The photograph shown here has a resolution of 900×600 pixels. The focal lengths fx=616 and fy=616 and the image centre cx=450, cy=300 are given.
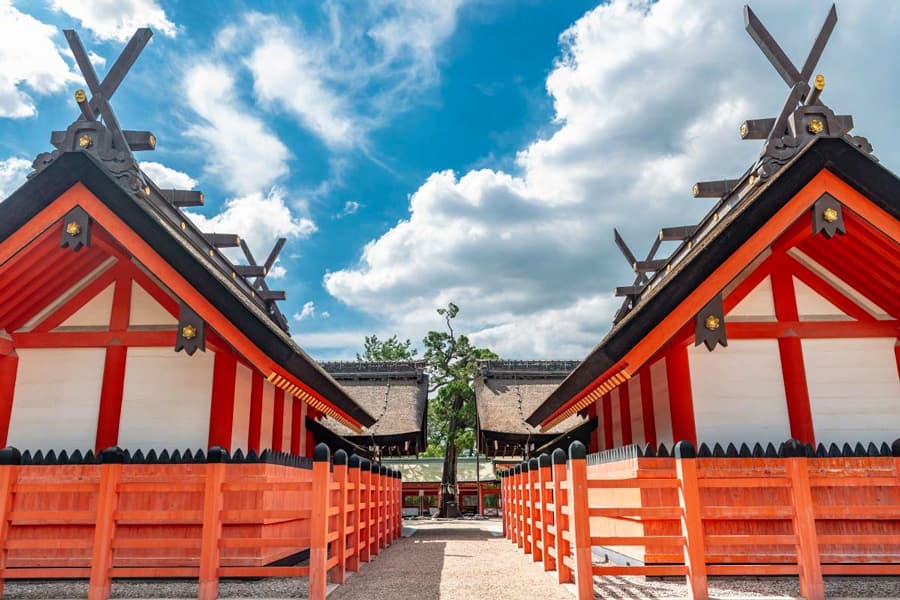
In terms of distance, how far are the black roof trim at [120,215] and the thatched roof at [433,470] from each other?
18.0 m

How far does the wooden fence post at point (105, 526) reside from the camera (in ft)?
15.1

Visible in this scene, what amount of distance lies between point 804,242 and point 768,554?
313 centimetres

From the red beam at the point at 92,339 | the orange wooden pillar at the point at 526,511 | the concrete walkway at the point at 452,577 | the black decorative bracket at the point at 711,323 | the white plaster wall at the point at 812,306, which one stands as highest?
the white plaster wall at the point at 812,306

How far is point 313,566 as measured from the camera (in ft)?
15.1

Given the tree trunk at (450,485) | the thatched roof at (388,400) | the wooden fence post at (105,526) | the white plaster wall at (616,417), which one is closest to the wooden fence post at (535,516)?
the white plaster wall at (616,417)

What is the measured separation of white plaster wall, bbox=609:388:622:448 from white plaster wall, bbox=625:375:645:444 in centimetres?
60

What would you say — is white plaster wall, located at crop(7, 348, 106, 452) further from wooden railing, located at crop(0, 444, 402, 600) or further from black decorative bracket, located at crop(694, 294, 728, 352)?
black decorative bracket, located at crop(694, 294, 728, 352)

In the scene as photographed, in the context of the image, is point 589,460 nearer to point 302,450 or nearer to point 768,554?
point 768,554

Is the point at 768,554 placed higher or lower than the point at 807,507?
lower

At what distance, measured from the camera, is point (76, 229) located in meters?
5.56

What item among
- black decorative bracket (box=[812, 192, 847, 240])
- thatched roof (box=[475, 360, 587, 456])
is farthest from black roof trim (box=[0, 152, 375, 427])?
thatched roof (box=[475, 360, 587, 456])

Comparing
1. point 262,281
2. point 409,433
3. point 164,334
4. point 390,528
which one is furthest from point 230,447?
point 409,433

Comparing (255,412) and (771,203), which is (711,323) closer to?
(771,203)

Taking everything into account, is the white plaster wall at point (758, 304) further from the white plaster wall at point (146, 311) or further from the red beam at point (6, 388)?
the red beam at point (6, 388)
